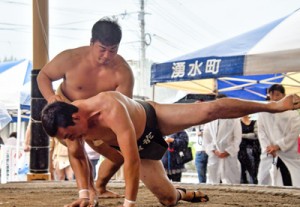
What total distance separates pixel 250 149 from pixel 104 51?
2.50 metres

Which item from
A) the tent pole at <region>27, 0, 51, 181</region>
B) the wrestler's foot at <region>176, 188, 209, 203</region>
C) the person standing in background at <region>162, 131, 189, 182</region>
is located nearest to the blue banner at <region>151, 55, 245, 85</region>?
the person standing in background at <region>162, 131, 189, 182</region>

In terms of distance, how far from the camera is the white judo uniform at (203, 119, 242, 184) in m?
4.16

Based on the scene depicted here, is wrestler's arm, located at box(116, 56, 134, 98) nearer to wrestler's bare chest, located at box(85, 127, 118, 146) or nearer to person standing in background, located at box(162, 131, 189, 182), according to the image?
wrestler's bare chest, located at box(85, 127, 118, 146)

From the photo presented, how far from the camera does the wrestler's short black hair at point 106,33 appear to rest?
229 centimetres

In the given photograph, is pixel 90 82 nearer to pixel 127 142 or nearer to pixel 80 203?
pixel 80 203

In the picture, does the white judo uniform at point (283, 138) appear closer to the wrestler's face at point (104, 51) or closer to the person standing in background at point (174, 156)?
the person standing in background at point (174, 156)

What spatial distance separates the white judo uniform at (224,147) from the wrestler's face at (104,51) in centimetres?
200

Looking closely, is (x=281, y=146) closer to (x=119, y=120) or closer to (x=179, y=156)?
(x=179, y=156)

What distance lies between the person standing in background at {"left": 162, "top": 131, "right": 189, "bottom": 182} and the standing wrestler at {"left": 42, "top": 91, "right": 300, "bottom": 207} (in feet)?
6.77

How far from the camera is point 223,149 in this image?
13.7ft

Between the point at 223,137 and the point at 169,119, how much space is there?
195cm

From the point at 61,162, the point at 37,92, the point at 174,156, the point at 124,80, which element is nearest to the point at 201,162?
the point at 174,156

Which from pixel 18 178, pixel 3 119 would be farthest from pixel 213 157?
pixel 3 119

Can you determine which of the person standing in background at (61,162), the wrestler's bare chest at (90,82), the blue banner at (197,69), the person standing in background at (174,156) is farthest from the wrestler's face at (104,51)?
the person standing in background at (61,162)
